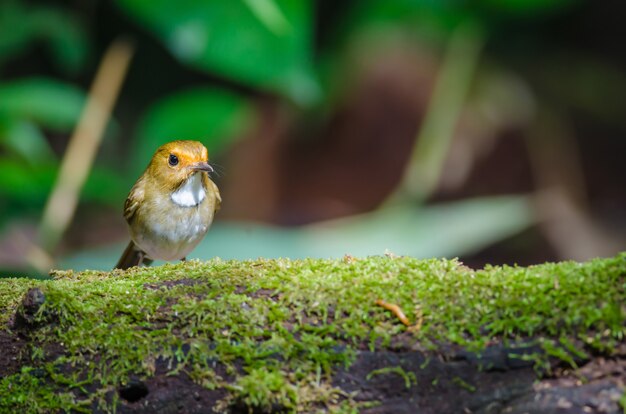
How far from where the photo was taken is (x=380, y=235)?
6207mm

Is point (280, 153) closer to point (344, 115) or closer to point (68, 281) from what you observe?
point (344, 115)

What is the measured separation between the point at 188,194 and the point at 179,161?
0.16 m

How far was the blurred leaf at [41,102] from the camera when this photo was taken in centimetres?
568

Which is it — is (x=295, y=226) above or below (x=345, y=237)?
above

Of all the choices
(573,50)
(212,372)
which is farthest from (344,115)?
(212,372)

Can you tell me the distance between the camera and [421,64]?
7.78m

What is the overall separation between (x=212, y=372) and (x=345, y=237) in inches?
158

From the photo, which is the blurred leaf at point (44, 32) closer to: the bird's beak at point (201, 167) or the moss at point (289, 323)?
the bird's beak at point (201, 167)

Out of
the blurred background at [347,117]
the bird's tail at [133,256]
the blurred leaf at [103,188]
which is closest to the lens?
the bird's tail at [133,256]

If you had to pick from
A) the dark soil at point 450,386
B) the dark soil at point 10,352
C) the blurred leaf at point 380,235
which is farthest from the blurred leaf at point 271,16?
the dark soil at point 450,386

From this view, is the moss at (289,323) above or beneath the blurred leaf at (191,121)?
beneath

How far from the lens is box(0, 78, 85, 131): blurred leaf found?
5.68m

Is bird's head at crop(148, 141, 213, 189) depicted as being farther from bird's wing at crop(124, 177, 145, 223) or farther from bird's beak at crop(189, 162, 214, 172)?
bird's wing at crop(124, 177, 145, 223)

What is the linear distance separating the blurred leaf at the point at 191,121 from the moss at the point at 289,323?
395 centimetres
